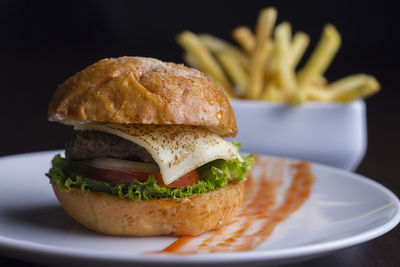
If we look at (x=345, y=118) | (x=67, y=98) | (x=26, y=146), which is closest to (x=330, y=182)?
(x=345, y=118)

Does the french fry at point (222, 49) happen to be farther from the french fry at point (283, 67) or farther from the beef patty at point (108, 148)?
the beef patty at point (108, 148)

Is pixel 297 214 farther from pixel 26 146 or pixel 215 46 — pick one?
pixel 26 146

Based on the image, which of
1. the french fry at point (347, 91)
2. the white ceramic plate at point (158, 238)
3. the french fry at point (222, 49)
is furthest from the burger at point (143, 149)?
the french fry at point (222, 49)

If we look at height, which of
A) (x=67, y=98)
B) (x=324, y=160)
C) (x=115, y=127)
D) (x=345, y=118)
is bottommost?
(x=324, y=160)

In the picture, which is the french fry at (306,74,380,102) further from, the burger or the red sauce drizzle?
the burger

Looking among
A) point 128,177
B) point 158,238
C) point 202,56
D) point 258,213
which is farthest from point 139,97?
point 202,56

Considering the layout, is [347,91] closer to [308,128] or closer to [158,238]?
[308,128]
